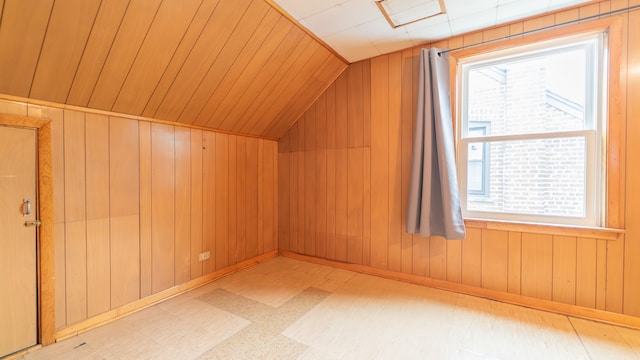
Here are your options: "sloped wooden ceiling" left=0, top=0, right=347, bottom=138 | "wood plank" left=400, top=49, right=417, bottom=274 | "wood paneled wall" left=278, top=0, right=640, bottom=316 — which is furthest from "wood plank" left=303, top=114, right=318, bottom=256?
"wood plank" left=400, top=49, right=417, bottom=274

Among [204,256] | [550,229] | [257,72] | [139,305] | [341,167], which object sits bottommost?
[139,305]

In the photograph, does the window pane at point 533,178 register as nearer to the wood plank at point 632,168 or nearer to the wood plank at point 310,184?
the wood plank at point 632,168

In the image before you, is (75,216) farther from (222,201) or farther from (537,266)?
(537,266)

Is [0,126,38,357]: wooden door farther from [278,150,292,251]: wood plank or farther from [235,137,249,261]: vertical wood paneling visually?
[278,150,292,251]: wood plank

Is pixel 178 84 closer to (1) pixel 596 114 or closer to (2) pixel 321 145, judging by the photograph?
(2) pixel 321 145

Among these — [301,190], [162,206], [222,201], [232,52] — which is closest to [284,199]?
[301,190]

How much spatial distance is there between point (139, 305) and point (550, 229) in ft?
10.7

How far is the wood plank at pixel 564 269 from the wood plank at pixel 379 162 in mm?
1317

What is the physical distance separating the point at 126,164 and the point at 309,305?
1.83 meters

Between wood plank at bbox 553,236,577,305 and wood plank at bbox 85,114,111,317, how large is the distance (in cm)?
338

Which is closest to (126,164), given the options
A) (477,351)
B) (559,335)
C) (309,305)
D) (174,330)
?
(174,330)

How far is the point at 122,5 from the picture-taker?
1.43m

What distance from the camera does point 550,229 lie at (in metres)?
2.02

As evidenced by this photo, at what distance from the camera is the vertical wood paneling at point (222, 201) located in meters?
2.72
